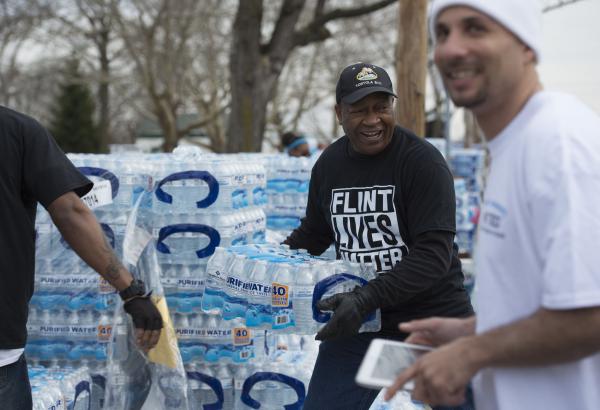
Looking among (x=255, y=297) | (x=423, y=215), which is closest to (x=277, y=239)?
(x=255, y=297)

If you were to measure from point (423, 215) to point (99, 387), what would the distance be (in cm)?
310

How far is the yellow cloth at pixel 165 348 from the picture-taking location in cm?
462

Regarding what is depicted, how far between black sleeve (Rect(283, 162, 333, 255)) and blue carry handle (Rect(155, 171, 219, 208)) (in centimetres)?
125

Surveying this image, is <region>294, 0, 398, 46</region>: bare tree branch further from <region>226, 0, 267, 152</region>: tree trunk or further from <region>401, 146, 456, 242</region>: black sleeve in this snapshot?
<region>401, 146, 456, 242</region>: black sleeve

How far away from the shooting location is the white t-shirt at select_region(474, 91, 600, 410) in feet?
5.74

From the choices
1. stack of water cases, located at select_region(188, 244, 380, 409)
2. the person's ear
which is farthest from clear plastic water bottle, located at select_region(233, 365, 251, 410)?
the person's ear

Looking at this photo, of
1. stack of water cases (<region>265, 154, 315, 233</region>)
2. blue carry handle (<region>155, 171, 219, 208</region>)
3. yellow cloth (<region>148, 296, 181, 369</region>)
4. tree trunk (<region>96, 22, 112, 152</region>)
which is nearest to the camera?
yellow cloth (<region>148, 296, 181, 369</region>)

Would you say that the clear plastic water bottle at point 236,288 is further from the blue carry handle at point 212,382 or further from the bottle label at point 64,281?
the bottle label at point 64,281

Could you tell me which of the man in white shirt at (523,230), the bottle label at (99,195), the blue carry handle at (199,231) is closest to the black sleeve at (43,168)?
the bottle label at (99,195)

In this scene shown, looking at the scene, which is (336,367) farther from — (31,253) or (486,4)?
(486,4)

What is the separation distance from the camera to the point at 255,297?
382 centimetres

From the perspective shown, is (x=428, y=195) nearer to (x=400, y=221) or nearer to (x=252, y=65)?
(x=400, y=221)

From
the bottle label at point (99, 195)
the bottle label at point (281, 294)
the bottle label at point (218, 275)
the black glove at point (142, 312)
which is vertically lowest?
the black glove at point (142, 312)

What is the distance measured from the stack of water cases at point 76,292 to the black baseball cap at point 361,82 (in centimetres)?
213
